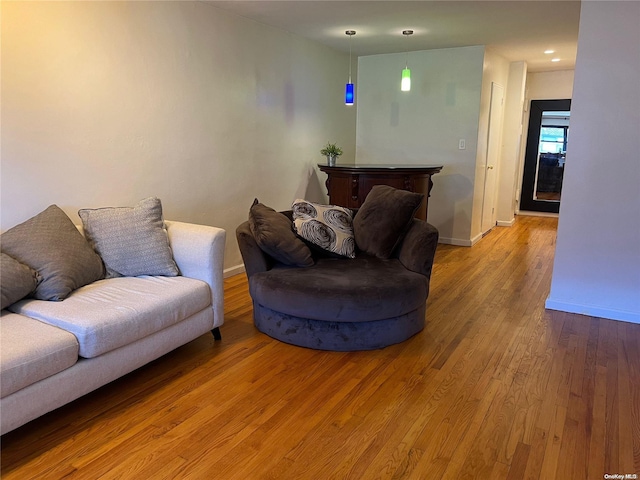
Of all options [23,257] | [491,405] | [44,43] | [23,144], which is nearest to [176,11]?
[44,43]

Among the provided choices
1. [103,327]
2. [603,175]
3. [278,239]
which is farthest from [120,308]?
[603,175]

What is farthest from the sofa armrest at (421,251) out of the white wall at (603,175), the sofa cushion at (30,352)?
the sofa cushion at (30,352)

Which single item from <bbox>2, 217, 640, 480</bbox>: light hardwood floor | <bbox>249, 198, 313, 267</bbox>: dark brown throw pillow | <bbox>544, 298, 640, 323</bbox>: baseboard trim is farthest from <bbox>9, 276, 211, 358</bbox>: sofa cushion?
<bbox>544, 298, 640, 323</bbox>: baseboard trim

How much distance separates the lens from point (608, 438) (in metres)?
1.93

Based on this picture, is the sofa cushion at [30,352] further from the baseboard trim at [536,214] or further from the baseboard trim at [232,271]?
the baseboard trim at [536,214]

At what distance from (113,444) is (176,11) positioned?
288 cm

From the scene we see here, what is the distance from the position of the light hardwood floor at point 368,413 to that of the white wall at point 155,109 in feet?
3.96

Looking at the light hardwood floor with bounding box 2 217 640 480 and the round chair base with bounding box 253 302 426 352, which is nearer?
the light hardwood floor with bounding box 2 217 640 480

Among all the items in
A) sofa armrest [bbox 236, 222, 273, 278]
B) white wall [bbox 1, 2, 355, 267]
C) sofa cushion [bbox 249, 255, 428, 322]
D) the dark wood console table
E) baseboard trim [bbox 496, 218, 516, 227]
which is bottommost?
baseboard trim [bbox 496, 218, 516, 227]

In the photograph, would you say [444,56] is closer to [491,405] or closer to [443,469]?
[491,405]

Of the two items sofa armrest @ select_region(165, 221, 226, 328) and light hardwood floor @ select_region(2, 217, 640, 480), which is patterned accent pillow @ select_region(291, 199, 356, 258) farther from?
light hardwood floor @ select_region(2, 217, 640, 480)

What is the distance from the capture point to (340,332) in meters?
2.66

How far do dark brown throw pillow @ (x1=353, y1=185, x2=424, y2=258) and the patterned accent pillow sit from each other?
10 centimetres

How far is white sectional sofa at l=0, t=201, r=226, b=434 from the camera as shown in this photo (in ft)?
5.80
